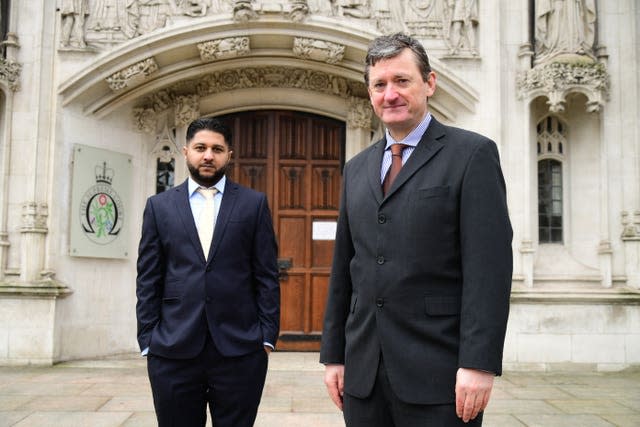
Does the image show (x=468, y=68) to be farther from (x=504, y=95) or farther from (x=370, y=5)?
(x=370, y=5)

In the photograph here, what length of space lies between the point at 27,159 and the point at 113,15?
6.62 feet

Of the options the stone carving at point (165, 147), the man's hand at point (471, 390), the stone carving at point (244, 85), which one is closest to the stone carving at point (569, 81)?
the stone carving at point (244, 85)

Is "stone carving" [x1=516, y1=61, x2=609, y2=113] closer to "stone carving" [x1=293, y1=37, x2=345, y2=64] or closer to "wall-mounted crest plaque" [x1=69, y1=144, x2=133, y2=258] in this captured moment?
"stone carving" [x1=293, y1=37, x2=345, y2=64]

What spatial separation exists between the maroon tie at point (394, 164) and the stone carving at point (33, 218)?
6.21 m

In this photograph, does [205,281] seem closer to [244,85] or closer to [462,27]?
[462,27]

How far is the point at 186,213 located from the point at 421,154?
1.26 meters

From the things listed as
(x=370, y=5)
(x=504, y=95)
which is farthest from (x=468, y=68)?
(x=370, y=5)

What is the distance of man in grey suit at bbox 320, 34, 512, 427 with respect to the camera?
5.74ft

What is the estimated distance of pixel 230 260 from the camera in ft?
9.01

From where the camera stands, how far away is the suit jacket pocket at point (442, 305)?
1813mm

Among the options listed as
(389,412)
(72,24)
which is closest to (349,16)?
(72,24)

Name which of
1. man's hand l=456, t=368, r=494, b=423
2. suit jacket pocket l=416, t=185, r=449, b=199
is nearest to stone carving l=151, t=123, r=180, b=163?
suit jacket pocket l=416, t=185, r=449, b=199

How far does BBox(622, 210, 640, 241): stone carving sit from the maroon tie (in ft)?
20.3

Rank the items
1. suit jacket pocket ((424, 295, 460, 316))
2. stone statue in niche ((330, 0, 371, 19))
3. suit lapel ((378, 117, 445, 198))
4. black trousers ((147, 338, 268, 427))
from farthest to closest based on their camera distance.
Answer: stone statue in niche ((330, 0, 371, 19)) < black trousers ((147, 338, 268, 427)) < suit lapel ((378, 117, 445, 198)) < suit jacket pocket ((424, 295, 460, 316))
